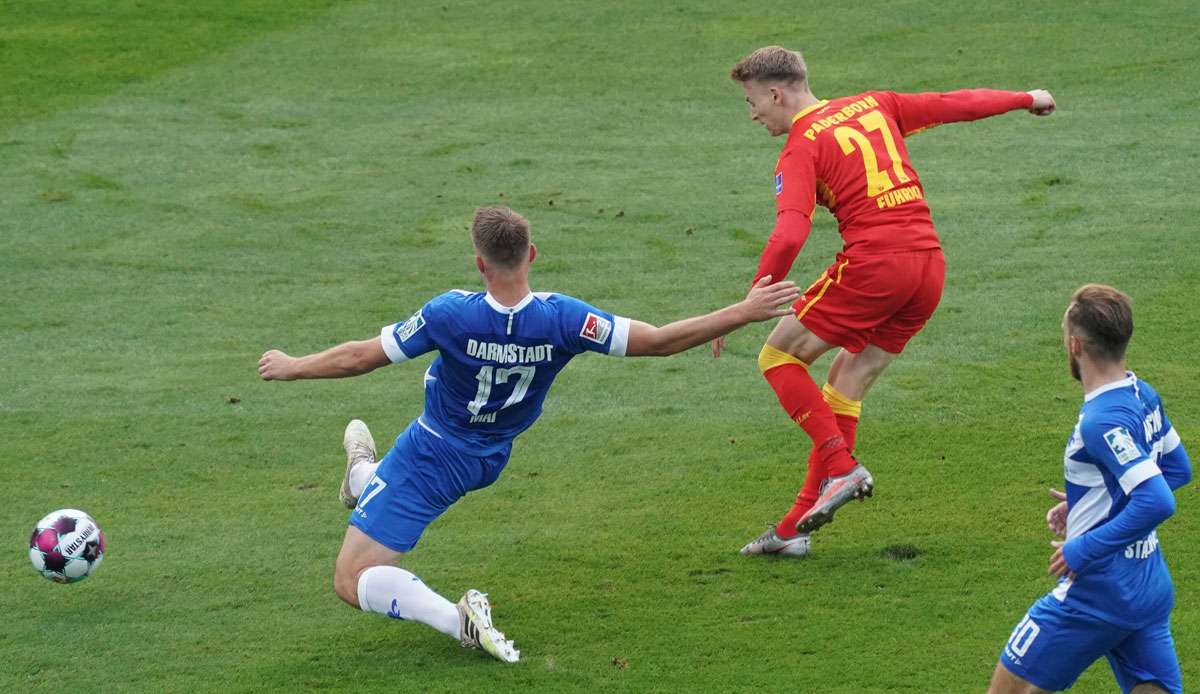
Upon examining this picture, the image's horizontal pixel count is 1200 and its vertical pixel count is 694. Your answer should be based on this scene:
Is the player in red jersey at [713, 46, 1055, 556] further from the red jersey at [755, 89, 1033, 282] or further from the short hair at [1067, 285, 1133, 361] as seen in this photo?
the short hair at [1067, 285, 1133, 361]

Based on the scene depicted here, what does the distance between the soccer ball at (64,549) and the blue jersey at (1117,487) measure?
13.8 feet

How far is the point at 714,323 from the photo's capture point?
6000mm

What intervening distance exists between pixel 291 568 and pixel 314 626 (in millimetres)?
655

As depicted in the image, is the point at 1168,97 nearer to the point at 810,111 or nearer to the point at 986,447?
the point at 986,447

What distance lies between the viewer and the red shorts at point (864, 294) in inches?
278

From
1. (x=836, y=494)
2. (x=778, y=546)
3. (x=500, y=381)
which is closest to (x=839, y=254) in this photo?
(x=836, y=494)

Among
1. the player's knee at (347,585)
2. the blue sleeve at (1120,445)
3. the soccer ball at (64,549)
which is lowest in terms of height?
the soccer ball at (64,549)

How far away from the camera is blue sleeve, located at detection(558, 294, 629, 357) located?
6.15 meters

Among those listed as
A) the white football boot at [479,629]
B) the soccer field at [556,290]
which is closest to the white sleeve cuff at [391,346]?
the white football boot at [479,629]

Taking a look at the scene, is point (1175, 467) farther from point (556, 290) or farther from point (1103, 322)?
point (556, 290)

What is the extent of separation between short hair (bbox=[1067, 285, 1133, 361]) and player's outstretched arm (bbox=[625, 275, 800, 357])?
4.36 ft

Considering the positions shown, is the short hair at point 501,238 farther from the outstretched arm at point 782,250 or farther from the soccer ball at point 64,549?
the soccer ball at point 64,549

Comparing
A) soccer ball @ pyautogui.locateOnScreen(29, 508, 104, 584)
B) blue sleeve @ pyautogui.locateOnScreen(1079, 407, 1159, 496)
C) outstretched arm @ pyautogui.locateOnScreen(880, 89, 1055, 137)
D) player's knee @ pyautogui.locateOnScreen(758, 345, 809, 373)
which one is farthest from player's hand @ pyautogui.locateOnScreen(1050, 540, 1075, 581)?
soccer ball @ pyautogui.locateOnScreen(29, 508, 104, 584)

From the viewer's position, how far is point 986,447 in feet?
27.2
